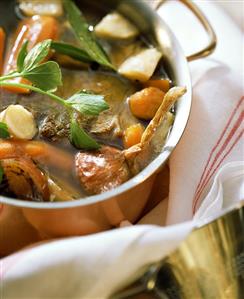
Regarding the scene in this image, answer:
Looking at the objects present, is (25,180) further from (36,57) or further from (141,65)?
(141,65)

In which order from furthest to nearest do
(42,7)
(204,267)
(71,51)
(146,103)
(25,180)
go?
(42,7), (71,51), (146,103), (25,180), (204,267)

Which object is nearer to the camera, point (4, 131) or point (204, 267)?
point (204, 267)

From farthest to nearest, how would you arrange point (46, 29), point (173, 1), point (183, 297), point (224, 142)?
point (173, 1), point (46, 29), point (224, 142), point (183, 297)

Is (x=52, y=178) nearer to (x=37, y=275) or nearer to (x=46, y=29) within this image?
(x=37, y=275)

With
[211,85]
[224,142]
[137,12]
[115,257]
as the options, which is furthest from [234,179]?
[137,12]

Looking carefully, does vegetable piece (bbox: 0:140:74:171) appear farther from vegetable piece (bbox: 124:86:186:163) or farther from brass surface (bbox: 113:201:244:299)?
brass surface (bbox: 113:201:244:299)

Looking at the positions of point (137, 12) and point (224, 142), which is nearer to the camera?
point (224, 142)

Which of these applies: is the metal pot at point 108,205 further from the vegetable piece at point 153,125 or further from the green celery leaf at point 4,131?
the green celery leaf at point 4,131

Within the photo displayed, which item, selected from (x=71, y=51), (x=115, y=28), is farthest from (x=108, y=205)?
(x=115, y=28)
